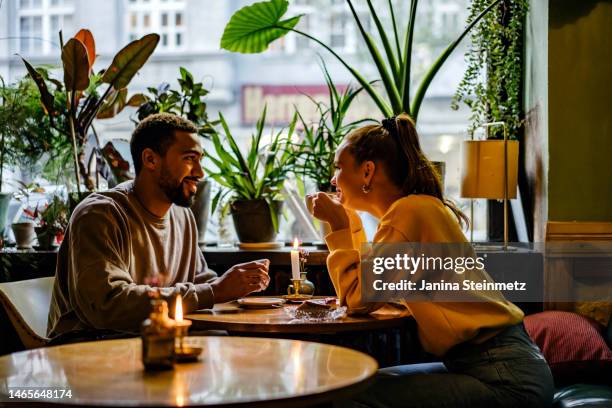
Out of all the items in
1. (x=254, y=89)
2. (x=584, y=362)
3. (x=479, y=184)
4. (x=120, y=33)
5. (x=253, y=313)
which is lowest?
(x=584, y=362)

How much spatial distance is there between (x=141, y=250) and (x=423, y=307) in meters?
0.99

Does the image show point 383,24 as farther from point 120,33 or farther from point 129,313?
point 129,313

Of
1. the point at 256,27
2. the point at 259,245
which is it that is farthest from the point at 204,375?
the point at 256,27

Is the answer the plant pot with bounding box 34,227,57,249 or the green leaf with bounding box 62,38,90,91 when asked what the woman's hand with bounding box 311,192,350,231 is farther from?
the plant pot with bounding box 34,227,57,249

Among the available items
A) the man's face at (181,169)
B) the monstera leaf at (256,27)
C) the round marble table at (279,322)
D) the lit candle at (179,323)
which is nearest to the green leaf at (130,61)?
the monstera leaf at (256,27)

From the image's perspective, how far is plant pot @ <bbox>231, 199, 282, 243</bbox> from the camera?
3.85 meters

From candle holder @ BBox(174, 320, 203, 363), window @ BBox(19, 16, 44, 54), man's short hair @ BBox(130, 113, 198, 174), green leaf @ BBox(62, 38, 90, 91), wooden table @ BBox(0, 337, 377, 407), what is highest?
window @ BBox(19, 16, 44, 54)

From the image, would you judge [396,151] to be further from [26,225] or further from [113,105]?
[26,225]

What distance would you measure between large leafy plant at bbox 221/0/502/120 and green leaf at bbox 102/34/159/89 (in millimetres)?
366

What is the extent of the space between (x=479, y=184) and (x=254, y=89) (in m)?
1.32

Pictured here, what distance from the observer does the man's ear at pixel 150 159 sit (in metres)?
2.82

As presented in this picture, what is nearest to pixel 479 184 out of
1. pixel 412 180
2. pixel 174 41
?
pixel 412 180

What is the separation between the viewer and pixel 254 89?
4281 millimetres

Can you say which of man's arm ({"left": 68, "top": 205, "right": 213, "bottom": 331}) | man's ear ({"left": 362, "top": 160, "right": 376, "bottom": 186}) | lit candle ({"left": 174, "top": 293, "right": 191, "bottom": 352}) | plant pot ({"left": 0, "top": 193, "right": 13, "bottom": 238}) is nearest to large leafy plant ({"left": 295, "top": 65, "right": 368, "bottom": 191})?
man's ear ({"left": 362, "top": 160, "right": 376, "bottom": 186})
